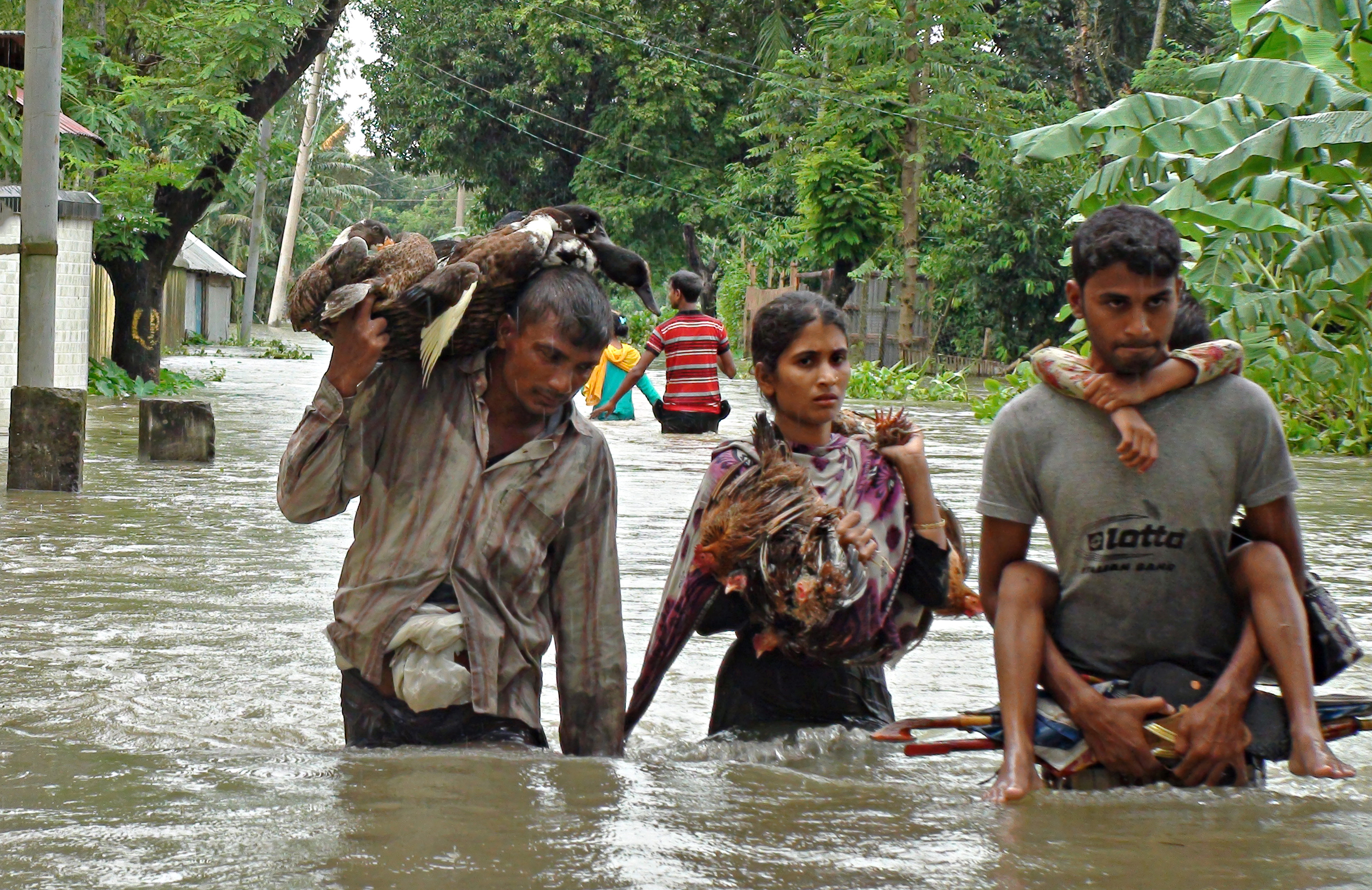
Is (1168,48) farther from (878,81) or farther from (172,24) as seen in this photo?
(172,24)

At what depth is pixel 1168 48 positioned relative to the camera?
3164 centimetres

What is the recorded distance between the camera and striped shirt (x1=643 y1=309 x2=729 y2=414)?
12461 millimetres

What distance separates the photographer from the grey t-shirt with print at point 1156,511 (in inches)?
122

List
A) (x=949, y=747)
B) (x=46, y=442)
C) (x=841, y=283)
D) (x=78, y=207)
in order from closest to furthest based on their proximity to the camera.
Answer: (x=949, y=747) → (x=46, y=442) → (x=78, y=207) → (x=841, y=283)

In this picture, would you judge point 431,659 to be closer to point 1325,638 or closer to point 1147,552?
point 1147,552

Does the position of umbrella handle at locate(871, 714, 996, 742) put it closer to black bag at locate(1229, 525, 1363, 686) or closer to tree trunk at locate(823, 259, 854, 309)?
black bag at locate(1229, 525, 1363, 686)

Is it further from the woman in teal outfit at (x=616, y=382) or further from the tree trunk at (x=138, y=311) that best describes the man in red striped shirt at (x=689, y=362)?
the tree trunk at (x=138, y=311)

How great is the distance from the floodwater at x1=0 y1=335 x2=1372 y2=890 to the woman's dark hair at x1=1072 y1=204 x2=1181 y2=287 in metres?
1.08

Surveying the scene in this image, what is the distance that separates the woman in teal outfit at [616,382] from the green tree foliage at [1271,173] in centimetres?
454

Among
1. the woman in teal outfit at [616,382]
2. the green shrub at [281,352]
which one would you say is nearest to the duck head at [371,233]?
the woman in teal outfit at [616,382]

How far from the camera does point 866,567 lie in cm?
335

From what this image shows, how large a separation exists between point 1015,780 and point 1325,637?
73 centimetres

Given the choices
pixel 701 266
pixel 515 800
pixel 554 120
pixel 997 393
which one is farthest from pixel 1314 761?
pixel 554 120

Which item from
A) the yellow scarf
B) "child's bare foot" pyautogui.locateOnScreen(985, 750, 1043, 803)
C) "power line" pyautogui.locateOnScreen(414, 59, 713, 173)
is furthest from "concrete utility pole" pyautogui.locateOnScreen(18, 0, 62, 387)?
"power line" pyautogui.locateOnScreen(414, 59, 713, 173)
